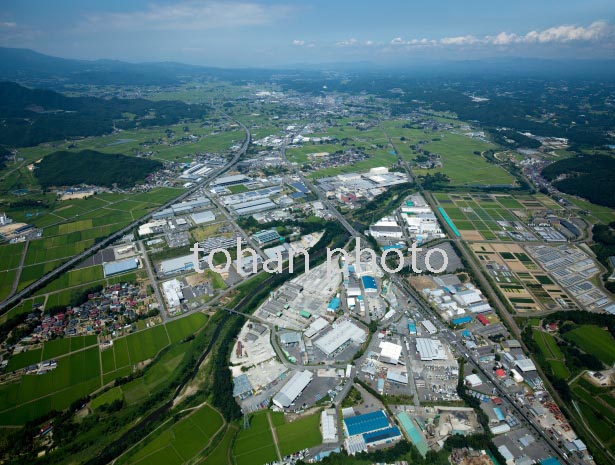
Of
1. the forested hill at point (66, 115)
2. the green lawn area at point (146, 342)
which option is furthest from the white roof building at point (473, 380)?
the forested hill at point (66, 115)

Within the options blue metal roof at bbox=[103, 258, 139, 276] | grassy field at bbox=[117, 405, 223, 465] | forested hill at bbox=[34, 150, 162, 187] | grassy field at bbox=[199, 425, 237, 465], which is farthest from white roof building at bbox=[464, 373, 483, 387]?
forested hill at bbox=[34, 150, 162, 187]

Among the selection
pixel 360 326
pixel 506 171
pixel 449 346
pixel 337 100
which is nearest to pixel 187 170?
pixel 360 326

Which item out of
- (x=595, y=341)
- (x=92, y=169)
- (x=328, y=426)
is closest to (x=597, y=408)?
(x=595, y=341)

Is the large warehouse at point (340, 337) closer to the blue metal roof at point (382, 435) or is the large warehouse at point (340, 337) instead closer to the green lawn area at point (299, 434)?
the green lawn area at point (299, 434)

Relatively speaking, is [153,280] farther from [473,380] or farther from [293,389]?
[473,380]

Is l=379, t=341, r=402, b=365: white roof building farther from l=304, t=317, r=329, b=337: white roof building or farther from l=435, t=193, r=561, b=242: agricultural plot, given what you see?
l=435, t=193, r=561, b=242: agricultural plot
